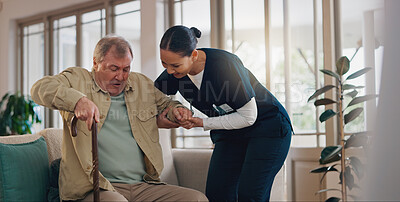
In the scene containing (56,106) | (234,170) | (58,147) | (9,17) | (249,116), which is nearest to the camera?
(56,106)

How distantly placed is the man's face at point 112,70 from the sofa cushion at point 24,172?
1.53 ft

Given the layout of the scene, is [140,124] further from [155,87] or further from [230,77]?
[230,77]

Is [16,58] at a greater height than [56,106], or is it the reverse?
[16,58]

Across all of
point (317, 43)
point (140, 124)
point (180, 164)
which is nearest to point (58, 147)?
point (140, 124)

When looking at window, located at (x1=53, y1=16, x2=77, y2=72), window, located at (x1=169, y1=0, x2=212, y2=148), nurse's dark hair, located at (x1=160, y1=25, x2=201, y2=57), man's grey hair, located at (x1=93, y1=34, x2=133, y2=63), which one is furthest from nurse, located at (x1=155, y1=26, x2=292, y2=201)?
window, located at (x1=53, y1=16, x2=77, y2=72)

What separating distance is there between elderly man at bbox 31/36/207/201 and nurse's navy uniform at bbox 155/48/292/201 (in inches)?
4.7

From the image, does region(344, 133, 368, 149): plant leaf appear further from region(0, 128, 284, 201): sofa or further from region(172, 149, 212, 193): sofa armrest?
region(0, 128, 284, 201): sofa

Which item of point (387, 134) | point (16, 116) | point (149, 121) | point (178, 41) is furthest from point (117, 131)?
point (16, 116)

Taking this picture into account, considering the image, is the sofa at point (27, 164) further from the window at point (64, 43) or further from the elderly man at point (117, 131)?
the window at point (64, 43)

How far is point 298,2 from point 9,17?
14.9ft

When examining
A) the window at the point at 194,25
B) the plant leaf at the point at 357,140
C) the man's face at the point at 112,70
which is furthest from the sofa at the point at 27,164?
the window at the point at 194,25

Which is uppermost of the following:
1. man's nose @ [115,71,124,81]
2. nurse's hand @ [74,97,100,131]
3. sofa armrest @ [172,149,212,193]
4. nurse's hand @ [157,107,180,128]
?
man's nose @ [115,71,124,81]

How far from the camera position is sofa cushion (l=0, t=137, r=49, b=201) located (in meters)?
1.94

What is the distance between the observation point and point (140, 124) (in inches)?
82.0
